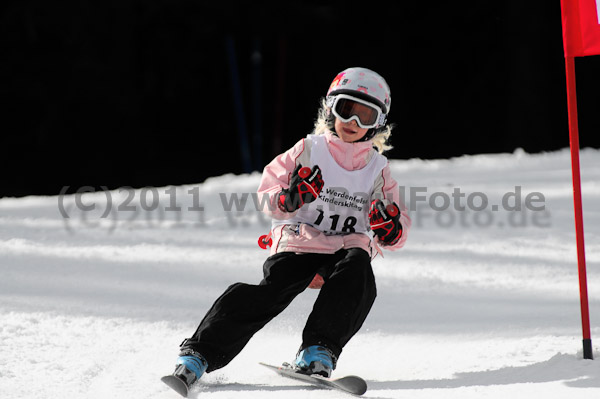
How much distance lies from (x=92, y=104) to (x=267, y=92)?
8.21 feet

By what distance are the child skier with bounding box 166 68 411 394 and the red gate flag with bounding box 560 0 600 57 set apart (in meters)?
0.64

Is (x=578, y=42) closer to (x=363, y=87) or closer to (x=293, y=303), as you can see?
(x=363, y=87)

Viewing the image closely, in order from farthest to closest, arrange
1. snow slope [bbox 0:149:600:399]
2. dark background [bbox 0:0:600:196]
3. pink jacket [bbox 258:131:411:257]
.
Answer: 1. dark background [bbox 0:0:600:196]
2. pink jacket [bbox 258:131:411:257]
3. snow slope [bbox 0:149:600:399]

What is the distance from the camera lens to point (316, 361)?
2.49 m

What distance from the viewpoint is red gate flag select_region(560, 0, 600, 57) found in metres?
2.67

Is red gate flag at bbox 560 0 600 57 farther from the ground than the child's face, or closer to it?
farther from the ground

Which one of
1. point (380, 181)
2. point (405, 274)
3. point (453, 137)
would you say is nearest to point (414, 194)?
point (405, 274)

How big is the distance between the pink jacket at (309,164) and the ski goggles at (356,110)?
0.08 m

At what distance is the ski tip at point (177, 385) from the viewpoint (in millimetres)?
2352

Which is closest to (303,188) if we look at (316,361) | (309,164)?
(309,164)

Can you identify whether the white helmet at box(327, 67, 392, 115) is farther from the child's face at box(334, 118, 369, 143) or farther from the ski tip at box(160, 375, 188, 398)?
the ski tip at box(160, 375, 188, 398)

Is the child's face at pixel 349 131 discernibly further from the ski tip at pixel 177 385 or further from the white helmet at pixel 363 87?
the ski tip at pixel 177 385

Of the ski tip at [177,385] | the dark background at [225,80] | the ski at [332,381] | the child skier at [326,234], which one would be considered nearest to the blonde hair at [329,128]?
the child skier at [326,234]

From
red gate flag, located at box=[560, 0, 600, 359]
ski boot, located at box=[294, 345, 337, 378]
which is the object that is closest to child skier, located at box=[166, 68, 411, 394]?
ski boot, located at box=[294, 345, 337, 378]
